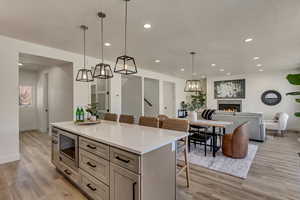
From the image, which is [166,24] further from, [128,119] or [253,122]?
[253,122]

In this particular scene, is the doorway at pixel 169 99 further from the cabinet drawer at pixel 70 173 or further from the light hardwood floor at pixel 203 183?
the cabinet drawer at pixel 70 173

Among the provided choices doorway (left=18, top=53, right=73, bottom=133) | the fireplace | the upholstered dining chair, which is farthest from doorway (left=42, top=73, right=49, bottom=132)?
the fireplace

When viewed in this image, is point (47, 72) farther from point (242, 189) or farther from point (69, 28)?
point (242, 189)

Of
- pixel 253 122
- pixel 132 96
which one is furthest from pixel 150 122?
pixel 132 96

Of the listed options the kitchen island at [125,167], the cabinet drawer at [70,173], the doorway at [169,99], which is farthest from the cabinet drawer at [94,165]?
the doorway at [169,99]

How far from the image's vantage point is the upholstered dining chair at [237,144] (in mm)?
3426

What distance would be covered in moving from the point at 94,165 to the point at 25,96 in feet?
21.0

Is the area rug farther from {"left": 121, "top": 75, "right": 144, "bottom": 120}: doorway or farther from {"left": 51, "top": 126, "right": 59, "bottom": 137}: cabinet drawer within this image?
{"left": 121, "top": 75, "right": 144, "bottom": 120}: doorway

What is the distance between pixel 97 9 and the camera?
2316mm

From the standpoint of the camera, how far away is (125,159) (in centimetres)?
149

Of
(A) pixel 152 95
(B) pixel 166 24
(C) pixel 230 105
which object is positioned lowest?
(C) pixel 230 105

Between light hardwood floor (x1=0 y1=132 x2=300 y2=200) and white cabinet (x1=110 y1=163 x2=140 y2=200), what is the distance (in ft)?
2.81

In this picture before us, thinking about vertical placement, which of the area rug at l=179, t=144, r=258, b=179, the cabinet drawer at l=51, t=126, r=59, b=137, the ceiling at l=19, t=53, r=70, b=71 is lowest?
the area rug at l=179, t=144, r=258, b=179

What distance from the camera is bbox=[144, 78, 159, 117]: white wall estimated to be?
7.94 m
